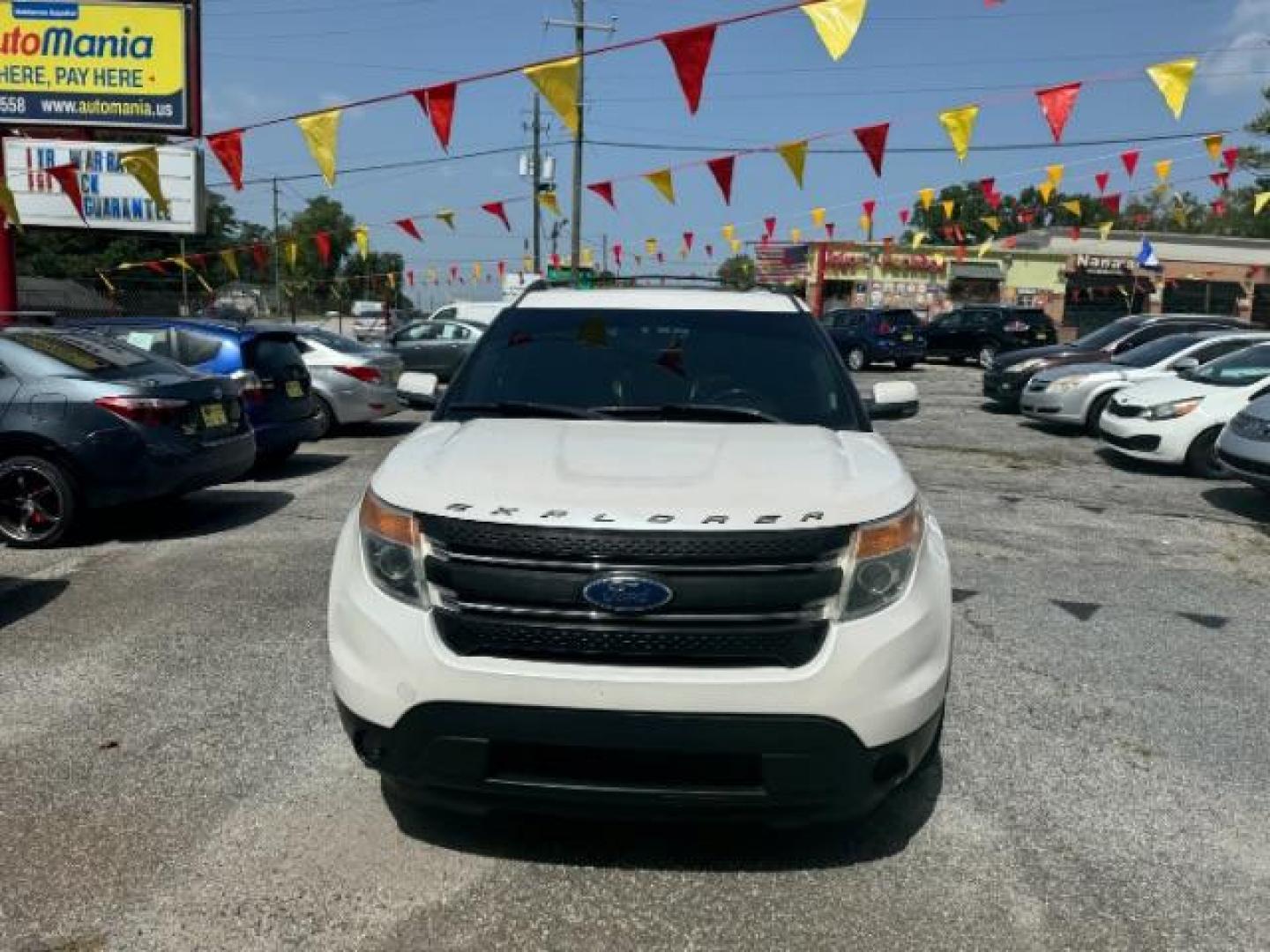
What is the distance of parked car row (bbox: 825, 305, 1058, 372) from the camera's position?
25.6m

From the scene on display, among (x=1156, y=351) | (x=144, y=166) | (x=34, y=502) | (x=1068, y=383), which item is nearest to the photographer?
(x=34, y=502)

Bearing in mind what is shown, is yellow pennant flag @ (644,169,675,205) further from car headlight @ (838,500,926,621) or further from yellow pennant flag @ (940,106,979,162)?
car headlight @ (838,500,926,621)

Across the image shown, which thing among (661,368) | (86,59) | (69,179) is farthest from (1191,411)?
(86,59)

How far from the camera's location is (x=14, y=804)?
3.26 meters

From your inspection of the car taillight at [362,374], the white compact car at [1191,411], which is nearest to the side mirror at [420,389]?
the car taillight at [362,374]

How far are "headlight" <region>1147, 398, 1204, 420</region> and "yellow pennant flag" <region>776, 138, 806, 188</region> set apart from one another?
6161 mm

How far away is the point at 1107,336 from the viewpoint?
52.7ft

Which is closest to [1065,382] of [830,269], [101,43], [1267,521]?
[1267,521]

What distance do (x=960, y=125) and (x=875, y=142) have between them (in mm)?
1248

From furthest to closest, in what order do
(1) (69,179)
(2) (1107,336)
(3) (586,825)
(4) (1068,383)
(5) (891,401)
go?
(1) (69,179) < (2) (1107,336) < (4) (1068,383) < (5) (891,401) < (3) (586,825)

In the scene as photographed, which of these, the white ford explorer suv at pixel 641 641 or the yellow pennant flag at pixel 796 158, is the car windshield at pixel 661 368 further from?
the yellow pennant flag at pixel 796 158

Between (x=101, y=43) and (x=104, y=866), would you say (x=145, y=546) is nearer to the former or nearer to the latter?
(x=104, y=866)

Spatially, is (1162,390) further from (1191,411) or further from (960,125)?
(960,125)

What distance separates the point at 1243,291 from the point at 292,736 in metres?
47.7
